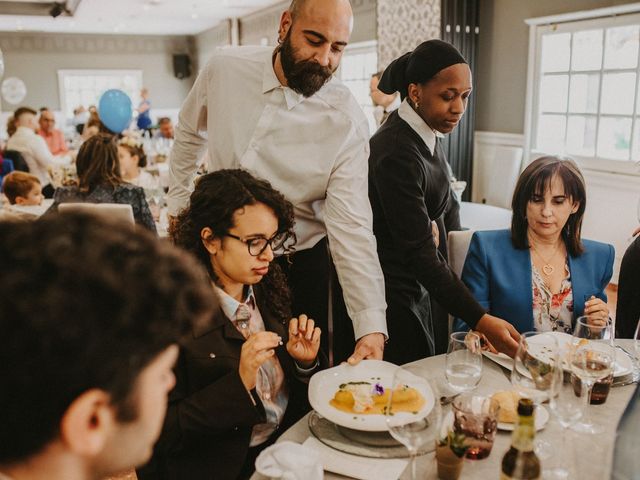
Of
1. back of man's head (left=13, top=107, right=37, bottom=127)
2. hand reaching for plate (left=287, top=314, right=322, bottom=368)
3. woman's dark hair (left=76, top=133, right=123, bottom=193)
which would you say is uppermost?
back of man's head (left=13, top=107, right=37, bottom=127)

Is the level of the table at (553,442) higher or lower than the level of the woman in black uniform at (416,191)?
lower

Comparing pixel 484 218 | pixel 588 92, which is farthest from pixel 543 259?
pixel 588 92

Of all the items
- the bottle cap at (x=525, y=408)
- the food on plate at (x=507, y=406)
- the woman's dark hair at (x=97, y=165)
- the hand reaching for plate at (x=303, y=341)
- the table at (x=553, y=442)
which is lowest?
the table at (x=553, y=442)

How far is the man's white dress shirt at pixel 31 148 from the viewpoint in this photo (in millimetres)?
6637

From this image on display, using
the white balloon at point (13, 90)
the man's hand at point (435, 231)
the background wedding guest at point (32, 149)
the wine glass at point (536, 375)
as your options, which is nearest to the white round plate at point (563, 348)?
the wine glass at point (536, 375)

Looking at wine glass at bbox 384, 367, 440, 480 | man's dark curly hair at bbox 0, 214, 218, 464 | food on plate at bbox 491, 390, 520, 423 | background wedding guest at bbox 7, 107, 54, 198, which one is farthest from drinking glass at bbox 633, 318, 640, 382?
background wedding guest at bbox 7, 107, 54, 198

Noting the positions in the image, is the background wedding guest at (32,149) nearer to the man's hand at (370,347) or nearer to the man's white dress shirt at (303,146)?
the man's white dress shirt at (303,146)

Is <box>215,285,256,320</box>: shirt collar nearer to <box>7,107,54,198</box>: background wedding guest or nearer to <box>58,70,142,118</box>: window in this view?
<box>7,107,54,198</box>: background wedding guest

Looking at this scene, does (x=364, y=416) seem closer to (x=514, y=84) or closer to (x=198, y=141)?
(x=198, y=141)

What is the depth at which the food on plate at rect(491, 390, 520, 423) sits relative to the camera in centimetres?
120

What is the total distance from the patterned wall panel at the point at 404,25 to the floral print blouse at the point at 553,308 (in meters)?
4.81

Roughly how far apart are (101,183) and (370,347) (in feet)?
8.34

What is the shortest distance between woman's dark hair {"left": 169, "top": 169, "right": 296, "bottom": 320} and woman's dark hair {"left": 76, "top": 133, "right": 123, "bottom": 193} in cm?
211

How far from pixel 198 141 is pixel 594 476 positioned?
160 cm
